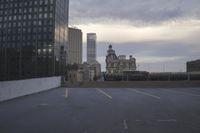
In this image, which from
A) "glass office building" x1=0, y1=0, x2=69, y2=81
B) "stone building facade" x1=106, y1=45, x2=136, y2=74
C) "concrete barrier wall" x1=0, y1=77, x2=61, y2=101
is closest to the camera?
"concrete barrier wall" x1=0, y1=77, x2=61, y2=101

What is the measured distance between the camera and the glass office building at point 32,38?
93938mm

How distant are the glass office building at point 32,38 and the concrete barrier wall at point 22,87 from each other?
2207 inches

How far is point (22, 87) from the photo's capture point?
2722 cm

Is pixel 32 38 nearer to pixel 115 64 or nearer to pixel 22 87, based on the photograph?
pixel 22 87

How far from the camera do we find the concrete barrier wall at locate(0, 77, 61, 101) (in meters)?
22.6

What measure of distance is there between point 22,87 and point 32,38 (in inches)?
2949

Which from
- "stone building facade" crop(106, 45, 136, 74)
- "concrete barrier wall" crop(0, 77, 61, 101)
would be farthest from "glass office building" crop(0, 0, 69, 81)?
"stone building facade" crop(106, 45, 136, 74)

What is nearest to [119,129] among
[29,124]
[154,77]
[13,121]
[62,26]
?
[29,124]

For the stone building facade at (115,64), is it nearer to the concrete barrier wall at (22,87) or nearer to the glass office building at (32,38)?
the glass office building at (32,38)

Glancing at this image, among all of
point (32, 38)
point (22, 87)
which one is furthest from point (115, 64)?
point (22, 87)

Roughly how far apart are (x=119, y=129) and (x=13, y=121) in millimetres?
4951

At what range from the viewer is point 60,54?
102750mm

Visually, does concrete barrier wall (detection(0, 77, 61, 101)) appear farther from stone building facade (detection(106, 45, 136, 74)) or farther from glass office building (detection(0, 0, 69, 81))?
stone building facade (detection(106, 45, 136, 74))

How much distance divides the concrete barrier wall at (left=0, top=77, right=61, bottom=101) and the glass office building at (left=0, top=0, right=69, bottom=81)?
5605 cm
